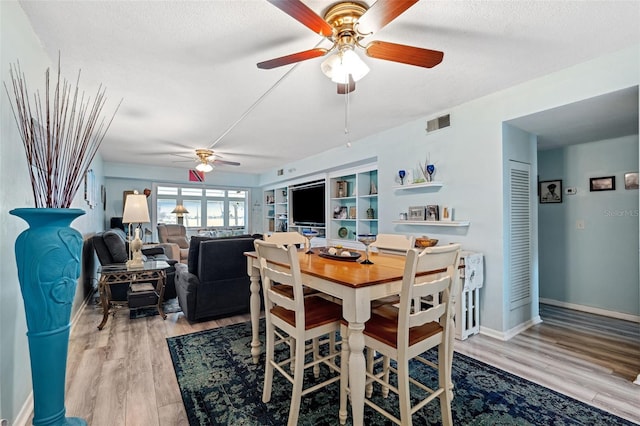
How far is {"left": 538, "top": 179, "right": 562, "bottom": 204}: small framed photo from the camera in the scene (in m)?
3.83

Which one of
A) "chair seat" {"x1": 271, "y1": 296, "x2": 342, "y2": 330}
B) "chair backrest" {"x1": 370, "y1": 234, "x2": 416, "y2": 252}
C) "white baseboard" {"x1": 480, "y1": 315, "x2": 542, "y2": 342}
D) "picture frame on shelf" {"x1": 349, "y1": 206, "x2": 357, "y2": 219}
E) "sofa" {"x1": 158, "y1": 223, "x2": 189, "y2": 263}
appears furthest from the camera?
"sofa" {"x1": 158, "y1": 223, "x2": 189, "y2": 263}

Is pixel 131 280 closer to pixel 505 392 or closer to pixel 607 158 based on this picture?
pixel 505 392

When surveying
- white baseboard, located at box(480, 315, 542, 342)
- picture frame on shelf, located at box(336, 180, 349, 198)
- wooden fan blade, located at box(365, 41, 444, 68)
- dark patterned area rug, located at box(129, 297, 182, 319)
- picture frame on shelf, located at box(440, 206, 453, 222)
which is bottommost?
white baseboard, located at box(480, 315, 542, 342)

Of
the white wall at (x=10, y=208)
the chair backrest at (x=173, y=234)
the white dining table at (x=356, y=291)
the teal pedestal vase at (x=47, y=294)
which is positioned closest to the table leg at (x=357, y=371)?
the white dining table at (x=356, y=291)

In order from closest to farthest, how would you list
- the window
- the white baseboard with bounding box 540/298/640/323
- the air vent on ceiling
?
1. the white baseboard with bounding box 540/298/640/323
2. the air vent on ceiling
3. the window

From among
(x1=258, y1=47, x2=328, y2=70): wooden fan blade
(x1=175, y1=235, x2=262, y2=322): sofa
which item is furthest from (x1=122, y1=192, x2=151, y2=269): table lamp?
(x1=258, y1=47, x2=328, y2=70): wooden fan blade

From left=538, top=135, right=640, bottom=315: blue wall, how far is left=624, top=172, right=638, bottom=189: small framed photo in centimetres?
4

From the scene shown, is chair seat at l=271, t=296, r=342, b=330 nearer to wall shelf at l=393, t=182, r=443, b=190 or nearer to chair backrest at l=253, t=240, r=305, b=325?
chair backrest at l=253, t=240, r=305, b=325

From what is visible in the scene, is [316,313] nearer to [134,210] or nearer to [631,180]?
[134,210]

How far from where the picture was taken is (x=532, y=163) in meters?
3.22

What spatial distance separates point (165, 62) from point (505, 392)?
3.41m

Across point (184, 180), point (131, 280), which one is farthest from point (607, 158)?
point (184, 180)

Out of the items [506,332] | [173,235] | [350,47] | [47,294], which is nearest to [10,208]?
[47,294]

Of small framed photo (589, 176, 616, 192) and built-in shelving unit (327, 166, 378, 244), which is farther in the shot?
built-in shelving unit (327, 166, 378, 244)
